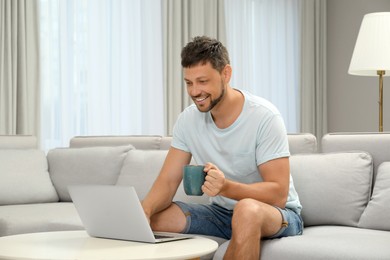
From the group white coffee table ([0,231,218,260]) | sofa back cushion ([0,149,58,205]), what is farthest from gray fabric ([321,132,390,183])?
sofa back cushion ([0,149,58,205])

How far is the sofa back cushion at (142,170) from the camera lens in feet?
11.5

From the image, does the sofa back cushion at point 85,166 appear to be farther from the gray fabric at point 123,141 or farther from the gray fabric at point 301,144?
the gray fabric at point 301,144

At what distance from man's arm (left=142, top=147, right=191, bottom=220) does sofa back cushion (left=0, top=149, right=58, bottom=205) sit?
1331 millimetres

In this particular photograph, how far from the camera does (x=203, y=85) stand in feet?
8.39

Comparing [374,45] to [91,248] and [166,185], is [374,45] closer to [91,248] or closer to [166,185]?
[166,185]

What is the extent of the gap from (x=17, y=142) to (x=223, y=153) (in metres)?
1.79

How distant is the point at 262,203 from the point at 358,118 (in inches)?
182

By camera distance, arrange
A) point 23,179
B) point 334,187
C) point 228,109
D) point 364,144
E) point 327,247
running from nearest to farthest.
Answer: point 327,247
point 228,109
point 334,187
point 364,144
point 23,179

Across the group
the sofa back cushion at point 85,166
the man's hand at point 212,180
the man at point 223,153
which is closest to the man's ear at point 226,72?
the man at point 223,153

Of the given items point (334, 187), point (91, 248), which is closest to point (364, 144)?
point (334, 187)

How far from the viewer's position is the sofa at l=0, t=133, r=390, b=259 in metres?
2.49

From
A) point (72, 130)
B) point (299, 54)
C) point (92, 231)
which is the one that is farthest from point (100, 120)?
point (92, 231)

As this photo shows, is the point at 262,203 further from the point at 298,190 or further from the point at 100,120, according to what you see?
the point at 100,120

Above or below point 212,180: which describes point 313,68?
above
